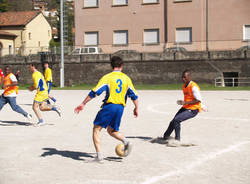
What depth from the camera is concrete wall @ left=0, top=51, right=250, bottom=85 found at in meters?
36.1

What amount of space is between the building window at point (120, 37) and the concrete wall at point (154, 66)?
5.77 meters

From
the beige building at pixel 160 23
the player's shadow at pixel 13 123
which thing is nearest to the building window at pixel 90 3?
the beige building at pixel 160 23

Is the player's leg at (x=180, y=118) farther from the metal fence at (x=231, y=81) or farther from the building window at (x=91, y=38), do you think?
the building window at (x=91, y=38)

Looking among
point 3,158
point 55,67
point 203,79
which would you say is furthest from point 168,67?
point 3,158

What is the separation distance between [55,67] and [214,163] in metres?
35.6

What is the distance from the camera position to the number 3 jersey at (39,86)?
12562 mm

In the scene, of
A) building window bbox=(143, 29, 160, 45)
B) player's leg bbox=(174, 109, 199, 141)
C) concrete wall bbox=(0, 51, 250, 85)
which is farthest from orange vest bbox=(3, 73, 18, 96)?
building window bbox=(143, 29, 160, 45)

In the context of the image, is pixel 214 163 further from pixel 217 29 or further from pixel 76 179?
pixel 217 29

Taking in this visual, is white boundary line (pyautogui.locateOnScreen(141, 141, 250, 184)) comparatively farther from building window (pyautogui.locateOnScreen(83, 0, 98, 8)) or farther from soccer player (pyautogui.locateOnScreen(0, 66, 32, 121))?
building window (pyautogui.locateOnScreen(83, 0, 98, 8))

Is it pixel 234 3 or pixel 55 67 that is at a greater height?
pixel 234 3

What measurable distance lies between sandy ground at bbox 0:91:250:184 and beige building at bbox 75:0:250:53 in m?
27.1

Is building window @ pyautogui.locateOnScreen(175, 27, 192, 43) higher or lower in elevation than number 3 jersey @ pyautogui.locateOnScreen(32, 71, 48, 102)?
higher

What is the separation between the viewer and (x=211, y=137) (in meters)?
10.1

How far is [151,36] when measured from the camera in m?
43.7
